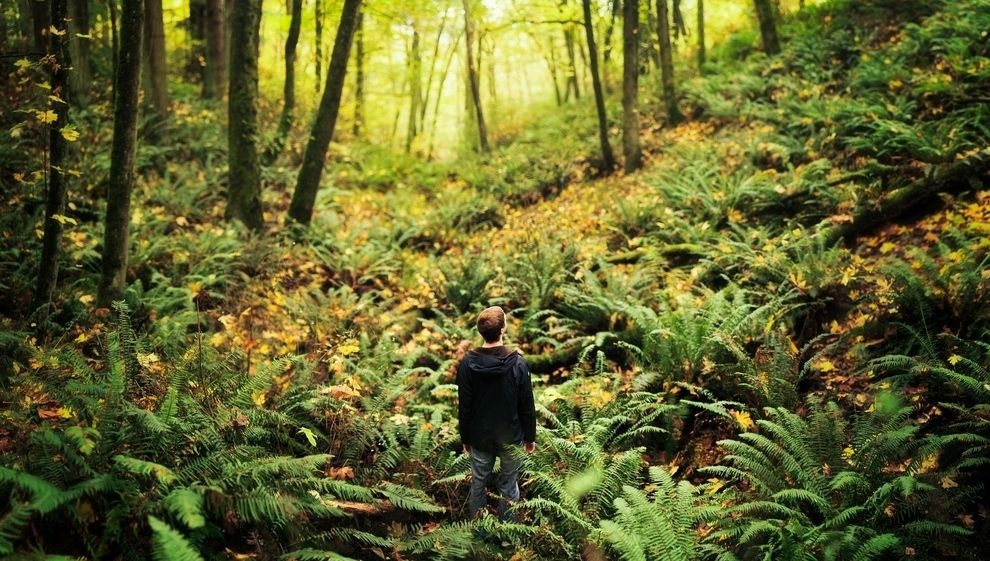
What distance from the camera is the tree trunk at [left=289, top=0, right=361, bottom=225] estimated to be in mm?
10055

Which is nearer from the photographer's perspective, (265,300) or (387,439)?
(387,439)

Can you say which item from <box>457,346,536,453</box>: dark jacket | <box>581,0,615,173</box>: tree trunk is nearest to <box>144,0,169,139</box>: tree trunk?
<box>581,0,615,173</box>: tree trunk

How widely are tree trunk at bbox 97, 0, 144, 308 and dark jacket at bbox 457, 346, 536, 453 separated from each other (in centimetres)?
443

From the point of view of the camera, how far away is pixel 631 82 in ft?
42.5

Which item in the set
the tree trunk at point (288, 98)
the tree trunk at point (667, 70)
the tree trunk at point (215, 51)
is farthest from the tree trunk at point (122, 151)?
the tree trunk at point (667, 70)

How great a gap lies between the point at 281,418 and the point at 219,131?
37.7ft

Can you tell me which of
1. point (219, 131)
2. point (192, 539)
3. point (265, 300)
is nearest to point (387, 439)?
point (192, 539)

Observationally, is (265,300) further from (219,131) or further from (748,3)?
(748,3)

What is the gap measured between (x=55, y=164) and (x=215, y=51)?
1087 cm

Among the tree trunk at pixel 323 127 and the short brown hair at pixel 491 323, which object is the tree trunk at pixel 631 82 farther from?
the short brown hair at pixel 491 323

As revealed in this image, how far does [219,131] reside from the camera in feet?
44.2

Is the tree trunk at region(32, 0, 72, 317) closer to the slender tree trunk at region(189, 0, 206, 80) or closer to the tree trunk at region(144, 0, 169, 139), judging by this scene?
the tree trunk at region(144, 0, 169, 139)

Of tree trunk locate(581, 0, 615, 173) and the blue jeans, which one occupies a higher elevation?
tree trunk locate(581, 0, 615, 173)

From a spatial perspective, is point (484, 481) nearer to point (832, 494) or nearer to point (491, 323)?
point (491, 323)
